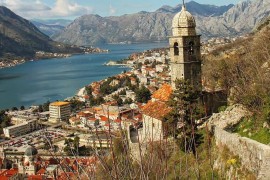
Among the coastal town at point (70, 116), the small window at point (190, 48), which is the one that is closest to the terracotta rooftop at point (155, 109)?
the small window at point (190, 48)

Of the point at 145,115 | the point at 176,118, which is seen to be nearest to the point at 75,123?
the point at 145,115

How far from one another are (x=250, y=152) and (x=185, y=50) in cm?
721

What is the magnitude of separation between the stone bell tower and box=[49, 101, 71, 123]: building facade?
36.8m

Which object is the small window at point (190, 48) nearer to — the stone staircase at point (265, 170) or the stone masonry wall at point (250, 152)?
the stone masonry wall at point (250, 152)

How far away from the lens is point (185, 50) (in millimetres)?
12969

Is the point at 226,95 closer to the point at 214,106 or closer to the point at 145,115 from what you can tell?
the point at 214,106

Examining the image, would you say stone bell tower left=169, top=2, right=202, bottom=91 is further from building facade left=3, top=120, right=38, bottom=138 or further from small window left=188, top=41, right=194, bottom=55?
building facade left=3, top=120, right=38, bottom=138

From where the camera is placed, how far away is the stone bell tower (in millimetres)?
12992

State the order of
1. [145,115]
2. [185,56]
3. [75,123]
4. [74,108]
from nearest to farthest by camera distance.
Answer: [185,56]
[145,115]
[75,123]
[74,108]

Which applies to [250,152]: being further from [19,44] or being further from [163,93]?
[19,44]

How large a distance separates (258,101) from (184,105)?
1838 millimetres

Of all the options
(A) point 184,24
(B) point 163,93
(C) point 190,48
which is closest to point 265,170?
(C) point 190,48

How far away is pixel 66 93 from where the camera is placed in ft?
223

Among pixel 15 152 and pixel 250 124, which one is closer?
pixel 250 124
